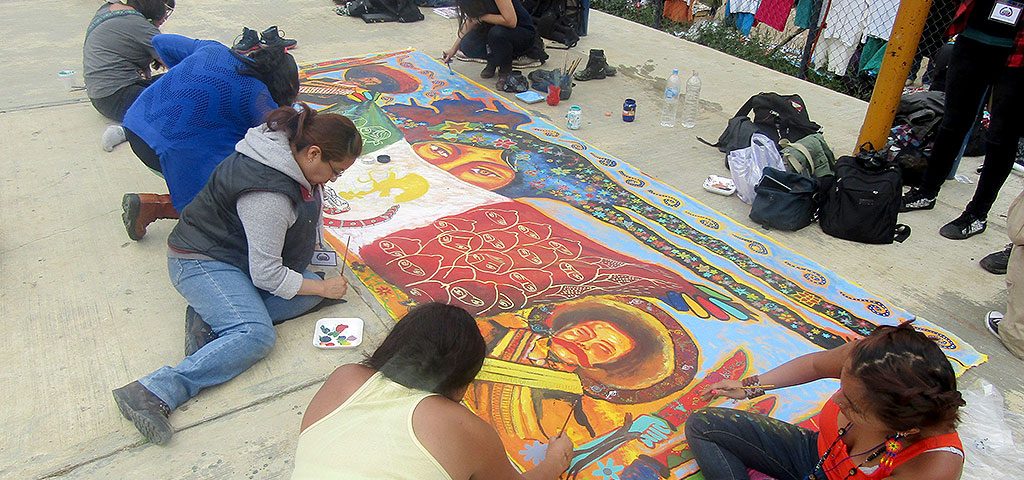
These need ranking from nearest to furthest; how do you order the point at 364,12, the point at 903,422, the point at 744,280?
the point at 903,422 < the point at 744,280 < the point at 364,12

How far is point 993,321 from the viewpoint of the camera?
3375 millimetres

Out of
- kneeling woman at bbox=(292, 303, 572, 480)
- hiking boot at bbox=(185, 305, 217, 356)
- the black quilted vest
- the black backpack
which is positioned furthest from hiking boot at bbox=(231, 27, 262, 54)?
the black backpack

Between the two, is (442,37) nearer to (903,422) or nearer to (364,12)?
(364,12)

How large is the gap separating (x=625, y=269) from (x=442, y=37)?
483 centimetres

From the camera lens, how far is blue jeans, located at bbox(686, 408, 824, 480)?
2.30 meters

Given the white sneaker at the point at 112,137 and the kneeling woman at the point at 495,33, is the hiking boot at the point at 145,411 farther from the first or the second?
the kneeling woman at the point at 495,33

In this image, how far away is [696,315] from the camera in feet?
11.1

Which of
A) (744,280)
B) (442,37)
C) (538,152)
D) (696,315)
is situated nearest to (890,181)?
(744,280)

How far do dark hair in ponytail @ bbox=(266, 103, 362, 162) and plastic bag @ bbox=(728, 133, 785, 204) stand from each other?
270cm

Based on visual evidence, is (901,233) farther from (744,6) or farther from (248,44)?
(744,6)

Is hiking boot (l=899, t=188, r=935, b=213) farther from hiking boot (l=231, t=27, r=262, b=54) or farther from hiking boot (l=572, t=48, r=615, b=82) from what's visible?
hiking boot (l=231, t=27, r=262, b=54)

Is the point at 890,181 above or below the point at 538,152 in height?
above

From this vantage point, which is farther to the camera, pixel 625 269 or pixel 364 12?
pixel 364 12

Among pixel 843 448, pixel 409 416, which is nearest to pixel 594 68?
pixel 843 448
